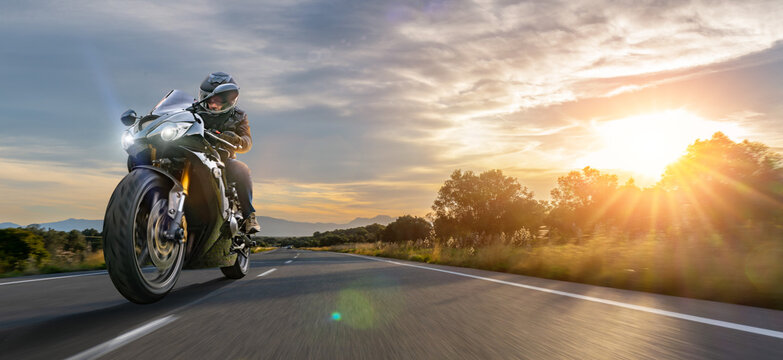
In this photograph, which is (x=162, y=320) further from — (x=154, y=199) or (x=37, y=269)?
(x=37, y=269)

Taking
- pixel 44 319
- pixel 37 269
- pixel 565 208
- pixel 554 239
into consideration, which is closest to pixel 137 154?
pixel 44 319

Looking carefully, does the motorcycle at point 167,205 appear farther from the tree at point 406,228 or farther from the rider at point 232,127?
the tree at point 406,228

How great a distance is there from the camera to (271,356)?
252 cm

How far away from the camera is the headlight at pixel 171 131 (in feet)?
14.1

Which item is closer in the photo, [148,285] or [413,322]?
[413,322]

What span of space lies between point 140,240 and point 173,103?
1641mm

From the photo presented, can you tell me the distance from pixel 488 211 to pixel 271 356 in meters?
58.0

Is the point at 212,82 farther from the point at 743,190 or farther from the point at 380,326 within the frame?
the point at 743,190

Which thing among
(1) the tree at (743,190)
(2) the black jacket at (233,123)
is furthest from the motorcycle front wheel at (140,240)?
(1) the tree at (743,190)

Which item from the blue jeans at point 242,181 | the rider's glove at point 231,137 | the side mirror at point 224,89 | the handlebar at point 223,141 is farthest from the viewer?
the blue jeans at point 242,181

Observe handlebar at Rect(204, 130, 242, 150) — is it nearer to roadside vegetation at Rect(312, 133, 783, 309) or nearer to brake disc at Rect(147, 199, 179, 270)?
brake disc at Rect(147, 199, 179, 270)

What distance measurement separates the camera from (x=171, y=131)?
4340 mm

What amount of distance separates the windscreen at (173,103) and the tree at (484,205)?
2093 inches

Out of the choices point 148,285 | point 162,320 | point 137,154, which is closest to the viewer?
point 162,320
